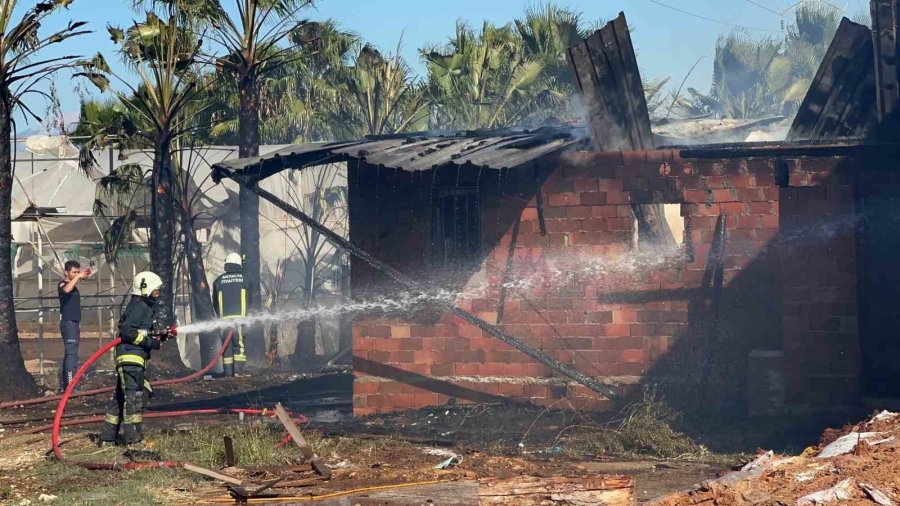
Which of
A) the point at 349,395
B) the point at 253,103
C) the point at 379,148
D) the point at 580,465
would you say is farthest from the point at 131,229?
the point at 580,465

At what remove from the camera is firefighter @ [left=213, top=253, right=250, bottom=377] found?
16.0 meters

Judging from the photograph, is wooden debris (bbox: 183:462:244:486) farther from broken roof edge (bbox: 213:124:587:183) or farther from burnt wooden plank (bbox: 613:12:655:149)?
burnt wooden plank (bbox: 613:12:655:149)

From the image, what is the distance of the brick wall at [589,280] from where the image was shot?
11375 mm

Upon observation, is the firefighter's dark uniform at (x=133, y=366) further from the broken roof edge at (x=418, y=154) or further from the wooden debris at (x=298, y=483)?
the wooden debris at (x=298, y=483)

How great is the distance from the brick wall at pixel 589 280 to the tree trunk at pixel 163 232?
588cm

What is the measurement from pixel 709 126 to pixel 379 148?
26.8ft

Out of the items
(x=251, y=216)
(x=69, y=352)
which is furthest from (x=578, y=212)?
(x=251, y=216)

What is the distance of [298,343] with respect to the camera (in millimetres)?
20672

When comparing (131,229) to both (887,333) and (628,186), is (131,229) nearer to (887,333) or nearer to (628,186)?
(628,186)

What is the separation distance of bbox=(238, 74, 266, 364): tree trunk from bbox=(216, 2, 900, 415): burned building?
5.78 meters

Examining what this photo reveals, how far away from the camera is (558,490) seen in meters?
7.96

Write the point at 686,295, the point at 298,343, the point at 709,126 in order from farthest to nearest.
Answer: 1. the point at 298,343
2. the point at 709,126
3. the point at 686,295

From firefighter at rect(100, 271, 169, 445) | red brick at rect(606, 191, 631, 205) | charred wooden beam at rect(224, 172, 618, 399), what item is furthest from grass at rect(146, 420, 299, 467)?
red brick at rect(606, 191, 631, 205)

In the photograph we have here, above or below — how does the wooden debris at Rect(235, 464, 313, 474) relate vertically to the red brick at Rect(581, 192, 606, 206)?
below
